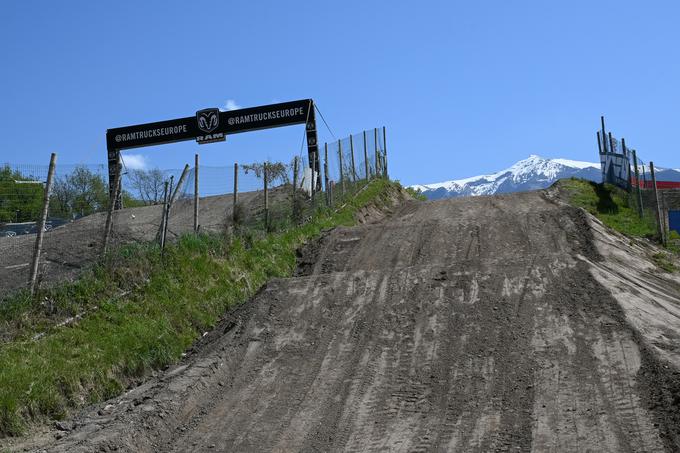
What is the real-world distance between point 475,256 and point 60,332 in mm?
8796

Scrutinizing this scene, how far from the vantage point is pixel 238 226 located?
1827 centimetres

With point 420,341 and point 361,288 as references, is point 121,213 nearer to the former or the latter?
point 361,288

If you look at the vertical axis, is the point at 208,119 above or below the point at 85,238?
above

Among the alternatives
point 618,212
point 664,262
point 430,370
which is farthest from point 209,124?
point 430,370

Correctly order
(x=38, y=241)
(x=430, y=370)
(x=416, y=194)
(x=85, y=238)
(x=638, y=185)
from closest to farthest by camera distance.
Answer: (x=430, y=370) → (x=38, y=241) → (x=85, y=238) → (x=638, y=185) → (x=416, y=194)

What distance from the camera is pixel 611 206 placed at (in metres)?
23.2

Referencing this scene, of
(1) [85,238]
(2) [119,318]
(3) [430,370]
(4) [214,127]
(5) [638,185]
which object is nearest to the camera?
(3) [430,370]

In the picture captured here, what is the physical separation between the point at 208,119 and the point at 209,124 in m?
0.20

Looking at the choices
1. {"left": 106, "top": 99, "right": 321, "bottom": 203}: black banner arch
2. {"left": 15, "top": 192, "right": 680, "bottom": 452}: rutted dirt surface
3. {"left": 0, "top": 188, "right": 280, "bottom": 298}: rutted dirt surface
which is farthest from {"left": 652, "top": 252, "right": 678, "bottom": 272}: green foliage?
{"left": 106, "top": 99, "right": 321, "bottom": 203}: black banner arch

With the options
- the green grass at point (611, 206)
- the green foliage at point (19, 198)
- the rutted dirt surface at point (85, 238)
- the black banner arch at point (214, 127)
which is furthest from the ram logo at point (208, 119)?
the green grass at point (611, 206)

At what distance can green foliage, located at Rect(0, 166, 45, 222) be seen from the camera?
16766mm

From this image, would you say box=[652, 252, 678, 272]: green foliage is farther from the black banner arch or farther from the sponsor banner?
the sponsor banner

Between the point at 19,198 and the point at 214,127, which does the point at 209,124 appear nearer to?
the point at 214,127

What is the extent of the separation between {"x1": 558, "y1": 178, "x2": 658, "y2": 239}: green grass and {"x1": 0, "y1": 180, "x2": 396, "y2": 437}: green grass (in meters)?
9.37
